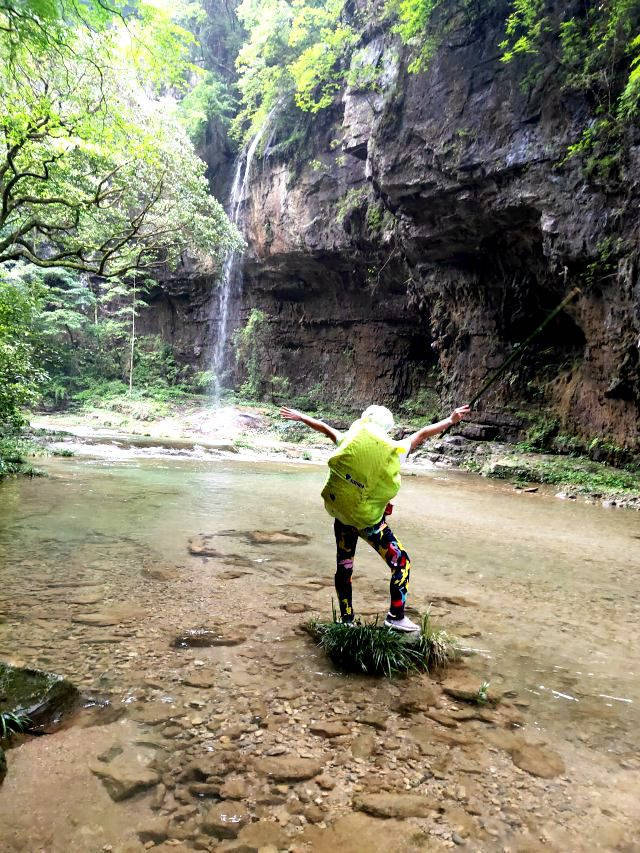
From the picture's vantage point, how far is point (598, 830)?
1.78 meters

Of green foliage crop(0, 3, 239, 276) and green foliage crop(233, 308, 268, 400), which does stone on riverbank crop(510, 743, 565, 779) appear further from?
green foliage crop(233, 308, 268, 400)

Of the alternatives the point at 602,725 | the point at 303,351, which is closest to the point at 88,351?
Result: the point at 303,351

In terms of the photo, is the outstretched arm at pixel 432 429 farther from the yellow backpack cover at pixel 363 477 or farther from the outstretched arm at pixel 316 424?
the outstretched arm at pixel 316 424

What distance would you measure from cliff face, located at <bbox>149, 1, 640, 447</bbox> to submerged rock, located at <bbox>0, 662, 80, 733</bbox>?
15.3 m

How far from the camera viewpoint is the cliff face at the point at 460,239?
14.7 m

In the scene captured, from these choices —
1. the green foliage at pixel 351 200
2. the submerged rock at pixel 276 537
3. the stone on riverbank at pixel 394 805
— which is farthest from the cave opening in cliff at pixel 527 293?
the stone on riverbank at pixel 394 805

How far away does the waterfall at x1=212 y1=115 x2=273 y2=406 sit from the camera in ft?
92.5

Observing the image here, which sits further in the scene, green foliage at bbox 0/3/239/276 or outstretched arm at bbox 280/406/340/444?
green foliage at bbox 0/3/239/276

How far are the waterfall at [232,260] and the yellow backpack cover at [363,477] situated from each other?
26.2 m

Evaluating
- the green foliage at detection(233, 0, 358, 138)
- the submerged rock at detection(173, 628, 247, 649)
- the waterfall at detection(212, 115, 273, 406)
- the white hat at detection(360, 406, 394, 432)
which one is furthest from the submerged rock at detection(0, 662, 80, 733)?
the waterfall at detection(212, 115, 273, 406)

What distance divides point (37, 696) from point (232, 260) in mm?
30482

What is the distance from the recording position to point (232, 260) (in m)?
30.2

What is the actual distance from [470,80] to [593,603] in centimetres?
1837

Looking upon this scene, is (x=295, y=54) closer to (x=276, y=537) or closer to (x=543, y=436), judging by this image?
(x=543, y=436)
